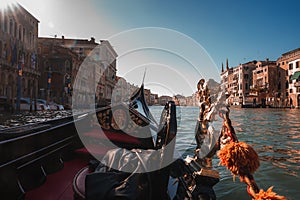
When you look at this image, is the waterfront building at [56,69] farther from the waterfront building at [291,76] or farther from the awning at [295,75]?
the waterfront building at [291,76]

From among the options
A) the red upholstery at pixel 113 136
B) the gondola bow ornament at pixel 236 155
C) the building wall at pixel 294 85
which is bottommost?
the red upholstery at pixel 113 136

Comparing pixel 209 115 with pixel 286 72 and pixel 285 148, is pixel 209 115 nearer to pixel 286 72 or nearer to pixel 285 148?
pixel 285 148

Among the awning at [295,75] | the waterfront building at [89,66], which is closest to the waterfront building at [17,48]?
the waterfront building at [89,66]

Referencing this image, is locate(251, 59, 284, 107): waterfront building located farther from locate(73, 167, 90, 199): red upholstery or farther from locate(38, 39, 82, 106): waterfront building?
locate(73, 167, 90, 199): red upholstery

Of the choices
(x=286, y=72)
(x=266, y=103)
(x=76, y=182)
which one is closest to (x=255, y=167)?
(x=76, y=182)

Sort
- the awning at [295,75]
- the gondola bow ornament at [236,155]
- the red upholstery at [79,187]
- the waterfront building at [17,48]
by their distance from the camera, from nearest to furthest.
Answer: the gondola bow ornament at [236,155], the red upholstery at [79,187], the waterfront building at [17,48], the awning at [295,75]

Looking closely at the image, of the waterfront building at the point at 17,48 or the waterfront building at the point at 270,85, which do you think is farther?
the waterfront building at the point at 270,85

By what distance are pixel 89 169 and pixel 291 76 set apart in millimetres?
36776

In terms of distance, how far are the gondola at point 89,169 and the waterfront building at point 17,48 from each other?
1699cm

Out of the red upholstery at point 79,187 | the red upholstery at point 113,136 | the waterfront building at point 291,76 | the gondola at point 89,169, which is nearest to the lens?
the gondola at point 89,169

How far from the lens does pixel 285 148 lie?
5.06 meters

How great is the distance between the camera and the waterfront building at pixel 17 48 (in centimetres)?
1866

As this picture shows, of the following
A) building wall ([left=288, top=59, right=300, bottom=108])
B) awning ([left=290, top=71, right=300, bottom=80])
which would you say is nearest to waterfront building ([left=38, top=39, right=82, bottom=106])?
awning ([left=290, top=71, right=300, bottom=80])

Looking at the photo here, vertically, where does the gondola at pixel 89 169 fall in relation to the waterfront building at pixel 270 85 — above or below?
below
